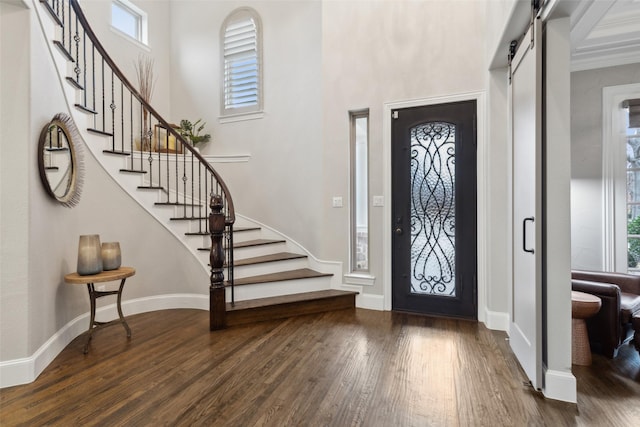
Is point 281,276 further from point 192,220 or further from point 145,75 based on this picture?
point 145,75

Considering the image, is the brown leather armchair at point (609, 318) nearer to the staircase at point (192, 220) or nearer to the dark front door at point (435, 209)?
the dark front door at point (435, 209)

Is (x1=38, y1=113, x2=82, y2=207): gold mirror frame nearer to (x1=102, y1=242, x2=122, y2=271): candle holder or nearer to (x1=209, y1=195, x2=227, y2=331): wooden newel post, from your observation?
(x1=102, y1=242, x2=122, y2=271): candle holder

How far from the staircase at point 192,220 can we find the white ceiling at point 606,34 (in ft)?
11.1

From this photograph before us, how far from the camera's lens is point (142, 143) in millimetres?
4328

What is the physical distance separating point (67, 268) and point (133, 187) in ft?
3.30

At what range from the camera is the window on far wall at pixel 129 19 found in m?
4.73

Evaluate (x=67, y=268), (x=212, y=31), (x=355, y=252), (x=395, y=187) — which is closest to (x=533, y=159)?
(x=395, y=187)

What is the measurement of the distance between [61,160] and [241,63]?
10.3ft

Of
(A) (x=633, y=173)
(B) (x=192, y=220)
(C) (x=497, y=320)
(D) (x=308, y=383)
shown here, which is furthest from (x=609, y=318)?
(B) (x=192, y=220)

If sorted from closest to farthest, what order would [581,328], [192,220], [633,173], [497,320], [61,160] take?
[581,328] → [61,160] → [497,320] → [633,173] → [192,220]

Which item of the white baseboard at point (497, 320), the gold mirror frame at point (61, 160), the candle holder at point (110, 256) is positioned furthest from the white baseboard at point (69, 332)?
the white baseboard at point (497, 320)

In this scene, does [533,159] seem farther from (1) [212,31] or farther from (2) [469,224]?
(1) [212,31]

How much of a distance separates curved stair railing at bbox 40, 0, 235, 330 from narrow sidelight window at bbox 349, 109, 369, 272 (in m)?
1.45

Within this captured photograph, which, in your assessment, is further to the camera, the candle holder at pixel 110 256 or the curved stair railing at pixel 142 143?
the curved stair railing at pixel 142 143
